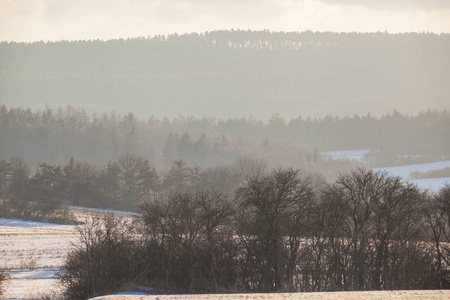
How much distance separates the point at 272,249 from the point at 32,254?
24.8 metres

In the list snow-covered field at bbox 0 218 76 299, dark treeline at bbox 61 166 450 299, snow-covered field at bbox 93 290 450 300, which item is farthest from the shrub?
snow-covered field at bbox 93 290 450 300

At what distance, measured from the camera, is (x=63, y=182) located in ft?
432

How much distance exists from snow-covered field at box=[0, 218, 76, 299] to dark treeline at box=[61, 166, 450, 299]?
2531mm

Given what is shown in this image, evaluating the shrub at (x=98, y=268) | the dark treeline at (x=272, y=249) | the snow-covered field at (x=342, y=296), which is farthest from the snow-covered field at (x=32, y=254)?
the snow-covered field at (x=342, y=296)

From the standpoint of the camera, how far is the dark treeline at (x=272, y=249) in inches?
2205

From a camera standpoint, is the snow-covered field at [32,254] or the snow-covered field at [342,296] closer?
the snow-covered field at [342,296]

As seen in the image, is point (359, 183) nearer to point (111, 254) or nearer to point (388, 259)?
point (388, 259)

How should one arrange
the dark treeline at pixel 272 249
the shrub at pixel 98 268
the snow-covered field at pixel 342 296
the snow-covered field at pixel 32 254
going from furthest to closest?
1. the dark treeline at pixel 272 249
2. the shrub at pixel 98 268
3. the snow-covered field at pixel 32 254
4. the snow-covered field at pixel 342 296

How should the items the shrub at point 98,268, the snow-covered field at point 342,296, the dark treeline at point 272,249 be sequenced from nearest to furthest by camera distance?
the snow-covered field at point 342,296, the shrub at point 98,268, the dark treeline at point 272,249

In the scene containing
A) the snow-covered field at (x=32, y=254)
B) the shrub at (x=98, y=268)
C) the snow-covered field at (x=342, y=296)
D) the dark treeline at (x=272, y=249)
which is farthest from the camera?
the dark treeline at (x=272, y=249)

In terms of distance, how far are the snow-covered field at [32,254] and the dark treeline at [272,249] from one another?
253 centimetres

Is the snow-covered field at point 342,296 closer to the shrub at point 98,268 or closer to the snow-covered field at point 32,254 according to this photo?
the shrub at point 98,268

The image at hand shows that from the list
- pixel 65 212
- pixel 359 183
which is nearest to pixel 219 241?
pixel 359 183

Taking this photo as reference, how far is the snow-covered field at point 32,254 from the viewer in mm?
53094
